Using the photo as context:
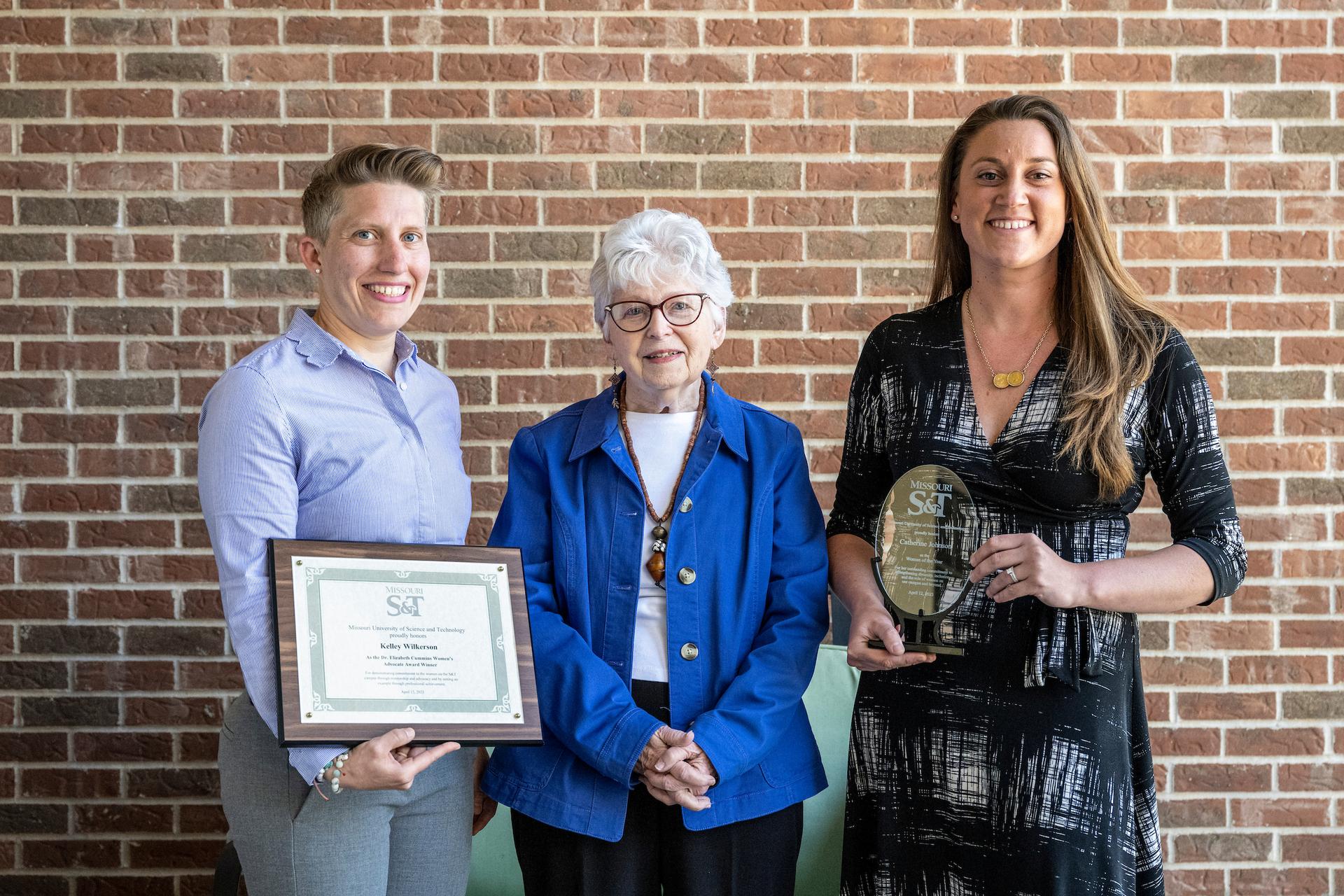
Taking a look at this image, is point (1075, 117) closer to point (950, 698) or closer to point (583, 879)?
point (950, 698)

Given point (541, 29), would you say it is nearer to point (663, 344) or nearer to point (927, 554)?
point (663, 344)

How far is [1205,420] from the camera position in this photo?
1911 millimetres

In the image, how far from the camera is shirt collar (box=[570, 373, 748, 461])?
207 centimetres

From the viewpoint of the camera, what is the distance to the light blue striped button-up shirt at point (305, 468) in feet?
5.92

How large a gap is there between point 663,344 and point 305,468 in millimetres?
641

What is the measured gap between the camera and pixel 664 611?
2010 millimetres

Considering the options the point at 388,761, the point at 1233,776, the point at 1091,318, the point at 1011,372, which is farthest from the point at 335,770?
the point at 1233,776

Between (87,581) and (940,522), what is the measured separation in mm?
Result: 2537

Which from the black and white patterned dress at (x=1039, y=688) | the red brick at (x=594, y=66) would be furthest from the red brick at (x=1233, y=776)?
the red brick at (x=594, y=66)

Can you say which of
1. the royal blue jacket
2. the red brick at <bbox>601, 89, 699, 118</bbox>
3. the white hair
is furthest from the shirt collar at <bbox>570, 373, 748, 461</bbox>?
the red brick at <bbox>601, 89, 699, 118</bbox>

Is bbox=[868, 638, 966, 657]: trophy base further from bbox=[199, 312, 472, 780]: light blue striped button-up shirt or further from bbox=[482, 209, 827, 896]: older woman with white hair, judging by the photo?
bbox=[199, 312, 472, 780]: light blue striped button-up shirt

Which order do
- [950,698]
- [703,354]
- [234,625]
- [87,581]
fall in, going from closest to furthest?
[234,625], [950,698], [703,354], [87,581]

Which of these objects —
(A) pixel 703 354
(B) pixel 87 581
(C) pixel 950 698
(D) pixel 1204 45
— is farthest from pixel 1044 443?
(B) pixel 87 581

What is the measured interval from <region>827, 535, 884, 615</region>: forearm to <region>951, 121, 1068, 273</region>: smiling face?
57 centimetres
